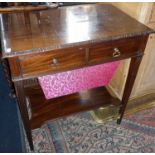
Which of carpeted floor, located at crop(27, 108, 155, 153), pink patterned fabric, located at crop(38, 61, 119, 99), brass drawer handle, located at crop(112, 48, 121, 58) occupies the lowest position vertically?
carpeted floor, located at crop(27, 108, 155, 153)

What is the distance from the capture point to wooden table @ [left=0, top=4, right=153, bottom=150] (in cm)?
85

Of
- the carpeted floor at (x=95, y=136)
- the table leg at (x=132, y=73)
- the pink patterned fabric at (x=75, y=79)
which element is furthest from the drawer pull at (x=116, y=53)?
the carpeted floor at (x=95, y=136)

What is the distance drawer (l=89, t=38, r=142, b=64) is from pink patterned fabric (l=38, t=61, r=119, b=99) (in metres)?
0.25

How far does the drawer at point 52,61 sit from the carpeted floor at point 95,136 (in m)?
0.55

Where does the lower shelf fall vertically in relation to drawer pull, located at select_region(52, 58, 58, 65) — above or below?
below

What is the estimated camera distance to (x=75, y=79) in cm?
135

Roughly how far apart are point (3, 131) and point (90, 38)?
0.82 metres

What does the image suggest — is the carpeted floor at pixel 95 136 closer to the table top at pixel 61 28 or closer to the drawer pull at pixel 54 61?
the drawer pull at pixel 54 61

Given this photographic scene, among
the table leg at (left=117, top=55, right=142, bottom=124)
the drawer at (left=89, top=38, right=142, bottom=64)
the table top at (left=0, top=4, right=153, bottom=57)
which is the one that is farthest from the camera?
the table leg at (left=117, top=55, right=142, bottom=124)

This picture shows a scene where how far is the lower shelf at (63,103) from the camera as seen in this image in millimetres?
1301

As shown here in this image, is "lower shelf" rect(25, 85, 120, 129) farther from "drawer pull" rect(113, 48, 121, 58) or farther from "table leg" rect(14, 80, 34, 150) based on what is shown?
"drawer pull" rect(113, 48, 121, 58)

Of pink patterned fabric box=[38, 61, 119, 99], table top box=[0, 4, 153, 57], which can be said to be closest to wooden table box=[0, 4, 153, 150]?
table top box=[0, 4, 153, 57]

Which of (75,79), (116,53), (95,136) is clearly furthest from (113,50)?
(95,136)

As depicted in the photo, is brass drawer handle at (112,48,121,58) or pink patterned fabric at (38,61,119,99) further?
pink patterned fabric at (38,61,119,99)
